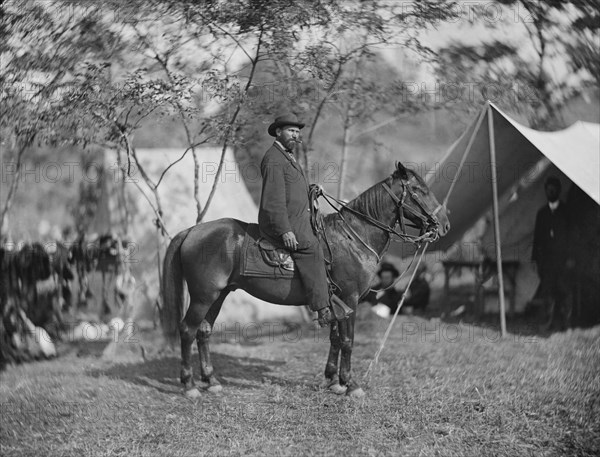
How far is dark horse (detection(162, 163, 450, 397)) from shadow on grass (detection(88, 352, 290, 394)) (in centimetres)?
43

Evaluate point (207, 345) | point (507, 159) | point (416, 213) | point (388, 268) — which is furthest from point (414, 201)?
point (388, 268)

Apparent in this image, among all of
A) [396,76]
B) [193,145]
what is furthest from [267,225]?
[396,76]

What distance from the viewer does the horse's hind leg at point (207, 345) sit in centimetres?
636

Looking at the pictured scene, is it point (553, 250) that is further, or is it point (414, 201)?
point (553, 250)

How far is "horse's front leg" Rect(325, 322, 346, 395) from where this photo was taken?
6438 mm

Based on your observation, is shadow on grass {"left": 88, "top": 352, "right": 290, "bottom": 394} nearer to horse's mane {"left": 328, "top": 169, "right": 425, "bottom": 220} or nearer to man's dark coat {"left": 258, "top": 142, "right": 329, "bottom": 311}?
man's dark coat {"left": 258, "top": 142, "right": 329, "bottom": 311}

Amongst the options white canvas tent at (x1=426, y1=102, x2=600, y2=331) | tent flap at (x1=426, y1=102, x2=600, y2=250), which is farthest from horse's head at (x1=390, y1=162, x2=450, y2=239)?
tent flap at (x1=426, y1=102, x2=600, y2=250)

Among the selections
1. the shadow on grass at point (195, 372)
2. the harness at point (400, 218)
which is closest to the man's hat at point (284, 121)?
the harness at point (400, 218)

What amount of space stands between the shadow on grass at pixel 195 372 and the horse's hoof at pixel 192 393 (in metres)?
0.25

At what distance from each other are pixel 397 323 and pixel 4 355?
5.66 m

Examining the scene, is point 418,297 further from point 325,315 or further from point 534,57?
point 325,315

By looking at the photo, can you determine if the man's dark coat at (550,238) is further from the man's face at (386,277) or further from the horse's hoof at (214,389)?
the horse's hoof at (214,389)

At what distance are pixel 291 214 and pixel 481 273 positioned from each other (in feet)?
19.2

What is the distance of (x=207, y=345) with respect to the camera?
642 cm
